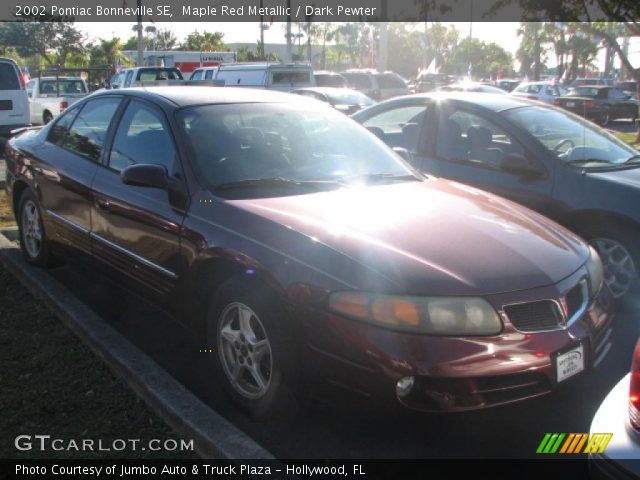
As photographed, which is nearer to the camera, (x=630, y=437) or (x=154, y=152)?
(x=630, y=437)

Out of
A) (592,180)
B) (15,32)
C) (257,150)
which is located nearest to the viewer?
(257,150)

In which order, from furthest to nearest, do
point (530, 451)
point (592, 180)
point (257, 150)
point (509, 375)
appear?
point (592, 180) < point (257, 150) < point (530, 451) < point (509, 375)

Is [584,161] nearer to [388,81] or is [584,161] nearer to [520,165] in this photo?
[520,165]

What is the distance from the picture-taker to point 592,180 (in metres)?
4.96

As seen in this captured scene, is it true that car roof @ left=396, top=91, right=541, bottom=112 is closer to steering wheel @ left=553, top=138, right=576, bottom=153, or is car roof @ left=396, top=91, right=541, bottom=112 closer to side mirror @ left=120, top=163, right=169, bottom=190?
steering wheel @ left=553, top=138, right=576, bottom=153

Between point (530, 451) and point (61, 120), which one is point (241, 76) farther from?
point (530, 451)

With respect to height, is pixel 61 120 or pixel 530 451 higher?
pixel 61 120

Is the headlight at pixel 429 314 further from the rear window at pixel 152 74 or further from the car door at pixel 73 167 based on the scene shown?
the rear window at pixel 152 74

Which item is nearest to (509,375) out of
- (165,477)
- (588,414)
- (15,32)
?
(588,414)

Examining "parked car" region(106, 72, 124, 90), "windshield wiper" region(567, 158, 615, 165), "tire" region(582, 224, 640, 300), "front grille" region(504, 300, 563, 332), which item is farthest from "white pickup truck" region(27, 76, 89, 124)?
"front grille" region(504, 300, 563, 332)

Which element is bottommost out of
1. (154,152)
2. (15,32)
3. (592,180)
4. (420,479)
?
(420,479)

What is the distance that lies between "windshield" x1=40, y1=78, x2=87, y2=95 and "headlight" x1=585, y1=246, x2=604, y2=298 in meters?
18.1

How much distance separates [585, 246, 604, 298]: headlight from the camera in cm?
328

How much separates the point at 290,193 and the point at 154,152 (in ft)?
3.13
